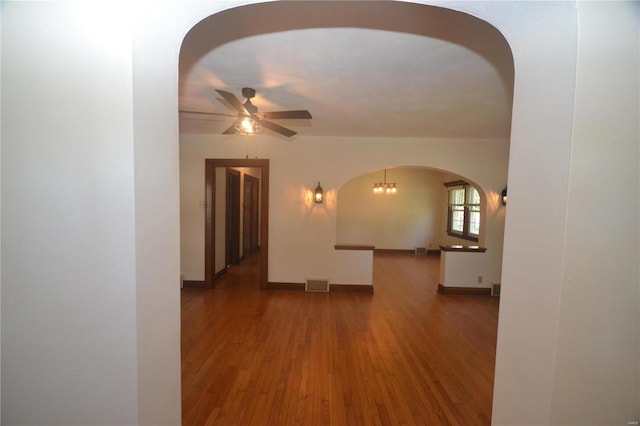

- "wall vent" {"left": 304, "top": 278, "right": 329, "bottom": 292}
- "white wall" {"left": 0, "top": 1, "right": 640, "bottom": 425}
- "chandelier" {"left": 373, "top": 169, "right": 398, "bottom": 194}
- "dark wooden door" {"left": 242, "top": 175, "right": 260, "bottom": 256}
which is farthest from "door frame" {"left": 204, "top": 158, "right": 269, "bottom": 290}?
"chandelier" {"left": 373, "top": 169, "right": 398, "bottom": 194}

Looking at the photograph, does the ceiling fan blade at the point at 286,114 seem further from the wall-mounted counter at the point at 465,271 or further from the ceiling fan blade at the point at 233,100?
the wall-mounted counter at the point at 465,271

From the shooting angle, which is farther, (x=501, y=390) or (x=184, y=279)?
(x=184, y=279)

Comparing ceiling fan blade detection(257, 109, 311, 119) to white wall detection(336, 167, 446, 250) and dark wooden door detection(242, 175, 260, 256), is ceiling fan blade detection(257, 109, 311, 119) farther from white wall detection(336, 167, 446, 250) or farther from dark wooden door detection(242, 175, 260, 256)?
white wall detection(336, 167, 446, 250)

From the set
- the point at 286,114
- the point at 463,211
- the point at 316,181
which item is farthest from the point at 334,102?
the point at 463,211

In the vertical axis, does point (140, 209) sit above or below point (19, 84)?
below

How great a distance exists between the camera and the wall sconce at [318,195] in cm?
439

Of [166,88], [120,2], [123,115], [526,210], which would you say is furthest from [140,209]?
[526,210]

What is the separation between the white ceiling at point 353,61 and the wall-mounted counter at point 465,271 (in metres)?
2.33

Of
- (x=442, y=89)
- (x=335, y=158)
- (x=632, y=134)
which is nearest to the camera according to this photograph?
(x=632, y=134)

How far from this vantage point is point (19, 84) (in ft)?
2.42

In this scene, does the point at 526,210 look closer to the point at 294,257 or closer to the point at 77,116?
the point at 77,116

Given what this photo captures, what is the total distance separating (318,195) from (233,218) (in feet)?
8.43

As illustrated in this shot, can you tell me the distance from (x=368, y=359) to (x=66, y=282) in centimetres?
257

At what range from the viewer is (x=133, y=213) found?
0.73 meters
